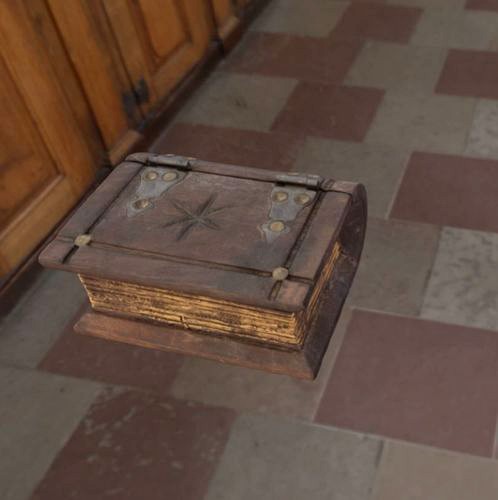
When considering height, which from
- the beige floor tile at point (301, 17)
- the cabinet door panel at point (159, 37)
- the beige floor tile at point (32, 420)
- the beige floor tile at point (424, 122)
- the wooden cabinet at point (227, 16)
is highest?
the cabinet door panel at point (159, 37)

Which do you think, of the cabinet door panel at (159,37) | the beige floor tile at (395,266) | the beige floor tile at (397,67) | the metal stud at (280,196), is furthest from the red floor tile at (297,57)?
the metal stud at (280,196)

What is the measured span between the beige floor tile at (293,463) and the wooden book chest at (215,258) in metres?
0.17

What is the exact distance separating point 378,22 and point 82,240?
8.15 ft

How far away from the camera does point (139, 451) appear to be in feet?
6.06

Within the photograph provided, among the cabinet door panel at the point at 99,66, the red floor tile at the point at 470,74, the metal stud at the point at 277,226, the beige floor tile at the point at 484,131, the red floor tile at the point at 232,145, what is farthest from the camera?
the red floor tile at the point at 470,74

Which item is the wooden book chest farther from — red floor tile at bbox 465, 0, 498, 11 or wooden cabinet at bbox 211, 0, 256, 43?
red floor tile at bbox 465, 0, 498, 11

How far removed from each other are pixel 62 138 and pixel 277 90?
1.20 metres

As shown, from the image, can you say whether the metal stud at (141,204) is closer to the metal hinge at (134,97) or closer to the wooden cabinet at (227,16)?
the metal hinge at (134,97)

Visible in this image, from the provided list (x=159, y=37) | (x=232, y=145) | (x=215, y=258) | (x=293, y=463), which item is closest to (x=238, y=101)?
(x=232, y=145)

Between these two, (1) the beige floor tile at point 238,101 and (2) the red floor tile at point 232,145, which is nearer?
(2) the red floor tile at point 232,145

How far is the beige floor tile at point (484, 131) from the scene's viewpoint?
105 inches

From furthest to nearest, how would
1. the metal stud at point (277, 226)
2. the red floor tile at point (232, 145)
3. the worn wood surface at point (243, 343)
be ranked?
the red floor tile at point (232, 145)
the worn wood surface at point (243, 343)
the metal stud at point (277, 226)

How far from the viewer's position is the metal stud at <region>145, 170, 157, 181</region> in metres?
1.97

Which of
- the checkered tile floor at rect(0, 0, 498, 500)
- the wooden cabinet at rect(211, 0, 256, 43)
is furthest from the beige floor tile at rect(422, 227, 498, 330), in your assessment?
the wooden cabinet at rect(211, 0, 256, 43)
